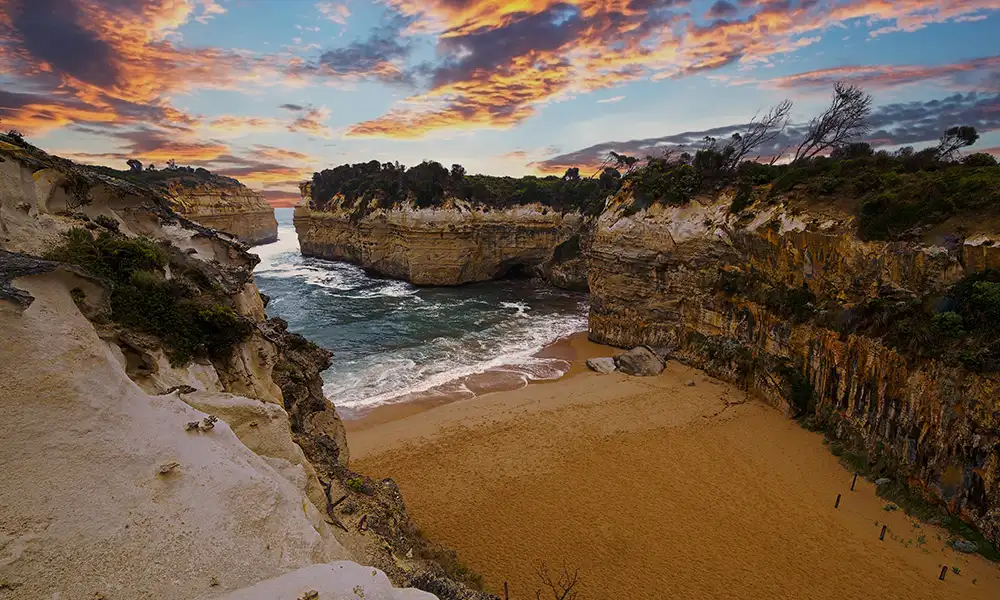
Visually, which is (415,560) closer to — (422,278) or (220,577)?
(220,577)

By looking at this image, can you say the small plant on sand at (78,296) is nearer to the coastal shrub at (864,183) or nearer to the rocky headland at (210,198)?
the coastal shrub at (864,183)

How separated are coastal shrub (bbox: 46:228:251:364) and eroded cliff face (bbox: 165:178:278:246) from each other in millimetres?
45263

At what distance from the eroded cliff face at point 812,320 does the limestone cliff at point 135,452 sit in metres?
13.4

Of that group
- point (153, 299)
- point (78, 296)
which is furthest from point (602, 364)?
point (78, 296)

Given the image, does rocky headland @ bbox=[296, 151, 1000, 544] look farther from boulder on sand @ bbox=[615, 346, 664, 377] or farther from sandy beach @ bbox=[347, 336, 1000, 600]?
boulder on sand @ bbox=[615, 346, 664, 377]

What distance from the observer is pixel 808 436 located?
15.7m

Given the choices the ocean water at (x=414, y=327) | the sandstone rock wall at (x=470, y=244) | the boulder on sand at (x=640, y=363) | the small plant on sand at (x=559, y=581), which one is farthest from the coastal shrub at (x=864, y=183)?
the small plant on sand at (x=559, y=581)

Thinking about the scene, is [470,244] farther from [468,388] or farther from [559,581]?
[559,581]

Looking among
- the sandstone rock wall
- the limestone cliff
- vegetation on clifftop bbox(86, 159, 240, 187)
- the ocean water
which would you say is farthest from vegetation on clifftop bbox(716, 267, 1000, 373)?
vegetation on clifftop bbox(86, 159, 240, 187)

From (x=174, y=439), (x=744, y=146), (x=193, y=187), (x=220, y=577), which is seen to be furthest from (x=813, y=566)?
(x=193, y=187)

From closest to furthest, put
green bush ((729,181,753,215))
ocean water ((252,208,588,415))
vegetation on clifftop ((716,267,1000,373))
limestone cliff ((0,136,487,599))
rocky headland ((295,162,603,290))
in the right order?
1. limestone cliff ((0,136,487,599))
2. vegetation on clifftop ((716,267,1000,373))
3. green bush ((729,181,753,215))
4. ocean water ((252,208,588,415))
5. rocky headland ((295,162,603,290))

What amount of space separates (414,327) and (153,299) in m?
24.5

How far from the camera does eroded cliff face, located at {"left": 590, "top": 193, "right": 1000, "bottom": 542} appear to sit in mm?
11406

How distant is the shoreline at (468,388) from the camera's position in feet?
60.0
